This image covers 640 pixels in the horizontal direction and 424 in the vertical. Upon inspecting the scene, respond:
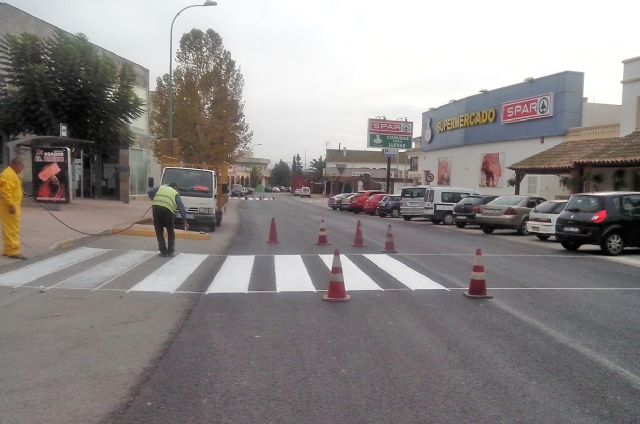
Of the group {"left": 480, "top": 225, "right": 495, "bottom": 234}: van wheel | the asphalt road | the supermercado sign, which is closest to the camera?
the asphalt road

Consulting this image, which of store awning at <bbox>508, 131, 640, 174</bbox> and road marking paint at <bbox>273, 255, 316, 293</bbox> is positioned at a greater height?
store awning at <bbox>508, 131, 640, 174</bbox>

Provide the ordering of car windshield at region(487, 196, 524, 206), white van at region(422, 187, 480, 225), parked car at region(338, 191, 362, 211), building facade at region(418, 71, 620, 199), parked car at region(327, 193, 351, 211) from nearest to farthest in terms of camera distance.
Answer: car windshield at region(487, 196, 524, 206) → white van at region(422, 187, 480, 225) → building facade at region(418, 71, 620, 199) → parked car at region(338, 191, 362, 211) → parked car at region(327, 193, 351, 211)

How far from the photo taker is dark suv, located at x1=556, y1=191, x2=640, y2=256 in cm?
1507

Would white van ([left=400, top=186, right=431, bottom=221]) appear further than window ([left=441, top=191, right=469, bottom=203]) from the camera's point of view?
Yes

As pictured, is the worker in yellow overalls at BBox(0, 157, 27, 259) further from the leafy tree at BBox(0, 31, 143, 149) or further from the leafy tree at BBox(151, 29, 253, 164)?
the leafy tree at BBox(151, 29, 253, 164)

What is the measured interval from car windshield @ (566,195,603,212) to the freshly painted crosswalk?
5931 mm

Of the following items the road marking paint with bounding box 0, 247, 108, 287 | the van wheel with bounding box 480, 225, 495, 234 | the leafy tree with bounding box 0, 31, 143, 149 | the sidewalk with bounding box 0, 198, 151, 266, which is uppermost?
the leafy tree with bounding box 0, 31, 143, 149

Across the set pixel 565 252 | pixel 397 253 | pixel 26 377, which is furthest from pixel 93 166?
pixel 26 377

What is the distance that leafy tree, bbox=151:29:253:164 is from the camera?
40.9 meters

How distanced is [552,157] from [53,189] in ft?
71.0

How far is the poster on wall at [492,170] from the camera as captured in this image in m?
35.8

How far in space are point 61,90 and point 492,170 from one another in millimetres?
25319

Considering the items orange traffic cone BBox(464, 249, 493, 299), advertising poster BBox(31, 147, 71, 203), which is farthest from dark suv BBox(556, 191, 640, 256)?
advertising poster BBox(31, 147, 71, 203)

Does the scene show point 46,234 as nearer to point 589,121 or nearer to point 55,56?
point 55,56
